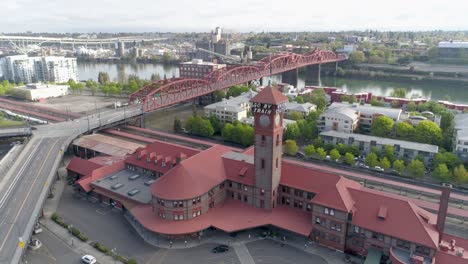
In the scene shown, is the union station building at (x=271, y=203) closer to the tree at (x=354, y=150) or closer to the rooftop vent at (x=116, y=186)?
the rooftop vent at (x=116, y=186)

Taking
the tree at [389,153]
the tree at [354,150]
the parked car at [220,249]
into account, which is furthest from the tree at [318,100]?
the parked car at [220,249]

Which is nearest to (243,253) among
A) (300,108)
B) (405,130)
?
(405,130)

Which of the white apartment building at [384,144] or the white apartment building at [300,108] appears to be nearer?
the white apartment building at [384,144]

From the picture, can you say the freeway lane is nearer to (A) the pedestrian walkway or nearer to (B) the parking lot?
(A) the pedestrian walkway

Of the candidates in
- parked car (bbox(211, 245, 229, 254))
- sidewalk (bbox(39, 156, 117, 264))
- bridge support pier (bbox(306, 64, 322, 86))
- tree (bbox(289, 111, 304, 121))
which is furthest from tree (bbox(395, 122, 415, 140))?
bridge support pier (bbox(306, 64, 322, 86))

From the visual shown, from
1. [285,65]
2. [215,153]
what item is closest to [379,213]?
[215,153]

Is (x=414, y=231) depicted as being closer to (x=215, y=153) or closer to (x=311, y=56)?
(x=215, y=153)
